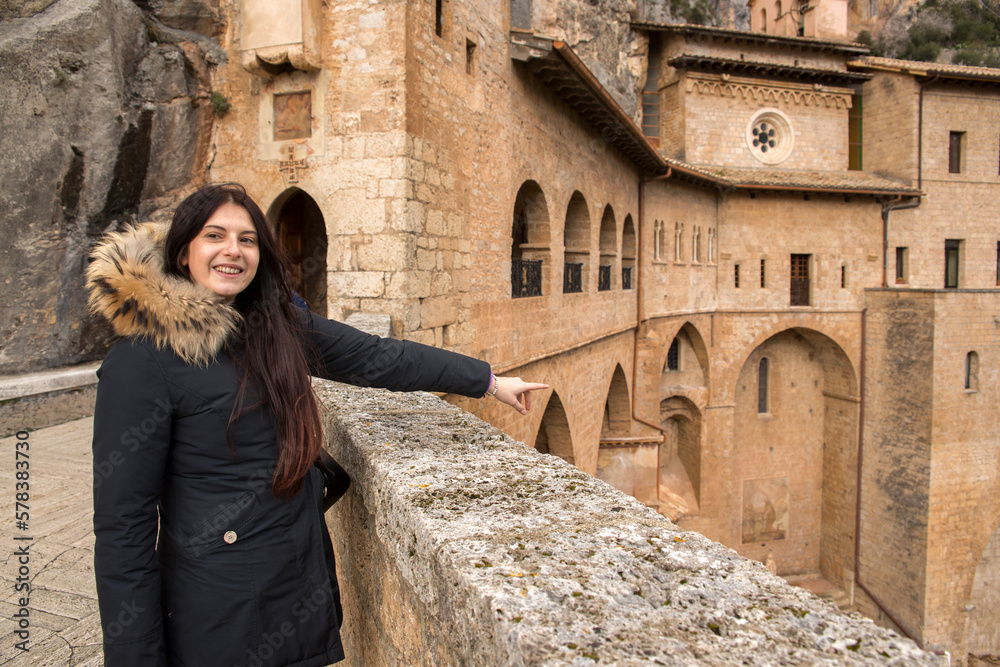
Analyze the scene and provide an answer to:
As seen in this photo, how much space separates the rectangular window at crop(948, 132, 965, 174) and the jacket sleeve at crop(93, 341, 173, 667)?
991 inches

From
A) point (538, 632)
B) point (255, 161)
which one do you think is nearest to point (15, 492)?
point (255, 161)

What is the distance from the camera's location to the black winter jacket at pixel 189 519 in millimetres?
1554

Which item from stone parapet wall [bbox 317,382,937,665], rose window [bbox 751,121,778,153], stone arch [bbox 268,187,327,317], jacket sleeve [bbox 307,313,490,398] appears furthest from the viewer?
rose window [bbox 751,121,778,153]

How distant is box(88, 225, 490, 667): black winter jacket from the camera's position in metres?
1.55

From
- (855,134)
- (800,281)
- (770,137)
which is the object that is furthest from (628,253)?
(855,134)

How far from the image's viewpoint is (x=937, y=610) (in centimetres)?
1650

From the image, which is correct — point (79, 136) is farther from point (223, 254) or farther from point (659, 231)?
point (659, 231)

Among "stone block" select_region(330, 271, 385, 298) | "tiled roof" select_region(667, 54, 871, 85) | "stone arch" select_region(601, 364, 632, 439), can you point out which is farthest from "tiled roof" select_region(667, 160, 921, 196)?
"stone block" select_region(330, 271, 385, 298)

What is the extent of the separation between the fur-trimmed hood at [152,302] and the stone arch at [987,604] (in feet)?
72.1

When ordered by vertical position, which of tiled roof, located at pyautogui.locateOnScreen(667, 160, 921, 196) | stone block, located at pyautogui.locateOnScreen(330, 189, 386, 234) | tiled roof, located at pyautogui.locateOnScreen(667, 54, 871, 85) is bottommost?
stone block, located at pyautogui.locateOnScreen(330, 189, 386, 234)

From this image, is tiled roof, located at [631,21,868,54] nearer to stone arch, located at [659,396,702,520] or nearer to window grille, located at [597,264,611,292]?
window grille, located at [597,264,611,292]

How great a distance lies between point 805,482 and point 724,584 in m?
21.9

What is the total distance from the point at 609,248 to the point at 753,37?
1057 centimetres

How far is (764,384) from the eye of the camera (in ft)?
67.7
